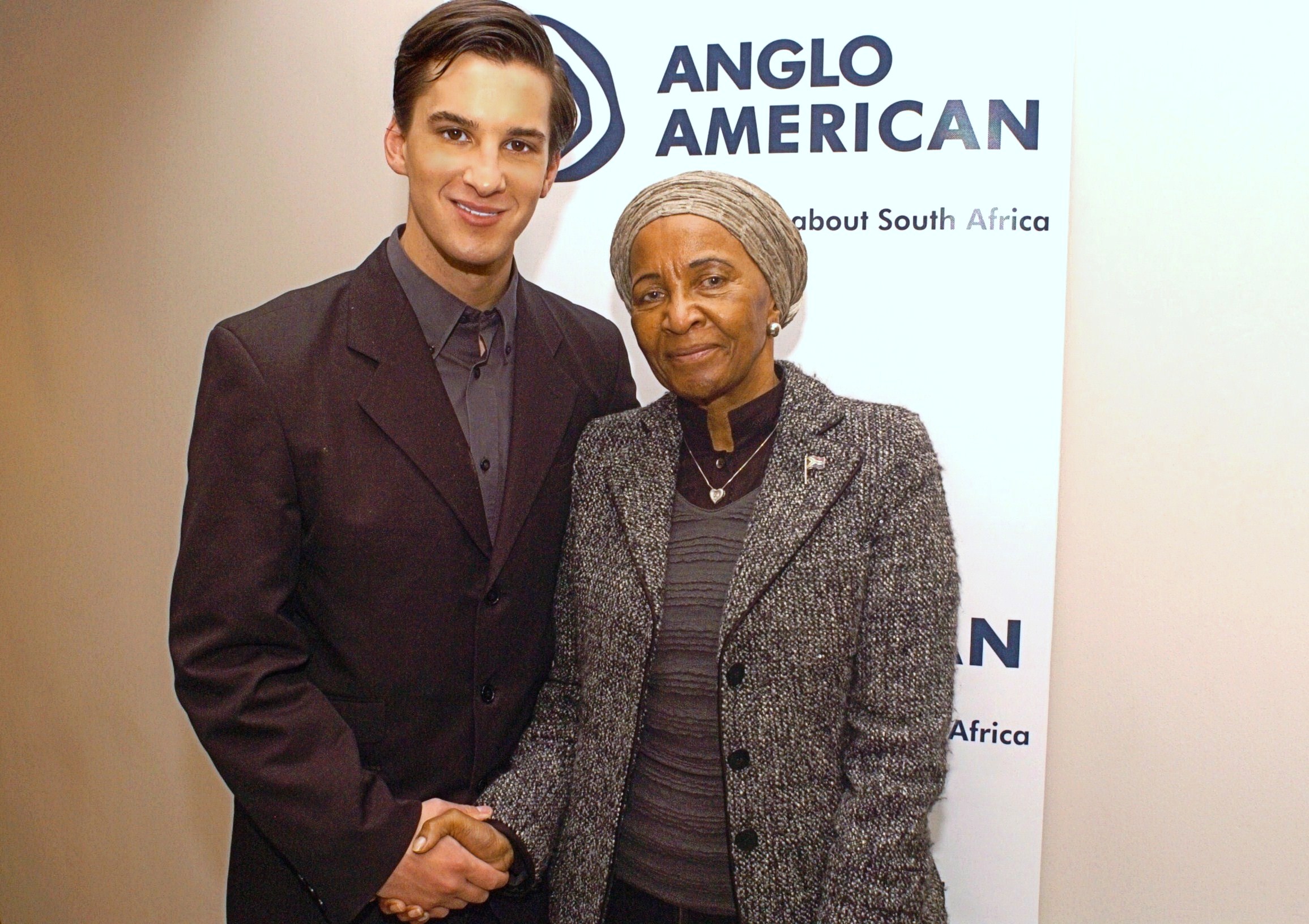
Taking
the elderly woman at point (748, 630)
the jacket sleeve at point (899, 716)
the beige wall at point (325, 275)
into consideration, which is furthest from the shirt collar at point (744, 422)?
the beige wall at point (325, 275)

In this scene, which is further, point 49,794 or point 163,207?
point 49,794

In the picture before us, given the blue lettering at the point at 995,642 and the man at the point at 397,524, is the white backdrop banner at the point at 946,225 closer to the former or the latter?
the blue lettering at the point at 995,642

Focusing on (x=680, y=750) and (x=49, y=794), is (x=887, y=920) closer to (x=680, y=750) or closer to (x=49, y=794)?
(x=680, y=750)

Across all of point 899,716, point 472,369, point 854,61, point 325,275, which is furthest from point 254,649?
point 854,61

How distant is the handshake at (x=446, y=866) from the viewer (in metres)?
1.54

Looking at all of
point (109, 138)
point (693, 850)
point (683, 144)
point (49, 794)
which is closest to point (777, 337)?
point (683, 144)

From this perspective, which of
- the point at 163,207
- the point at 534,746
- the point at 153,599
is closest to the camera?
the point at 534,746

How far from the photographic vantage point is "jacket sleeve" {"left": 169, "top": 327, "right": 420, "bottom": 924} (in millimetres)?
1465

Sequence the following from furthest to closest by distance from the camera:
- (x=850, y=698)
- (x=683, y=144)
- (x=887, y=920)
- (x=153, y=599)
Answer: (x=153, y=599), (x=683, y=144), (x=850, y=698), (x=887, y=920)

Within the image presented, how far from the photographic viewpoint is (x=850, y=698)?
60.1 inches

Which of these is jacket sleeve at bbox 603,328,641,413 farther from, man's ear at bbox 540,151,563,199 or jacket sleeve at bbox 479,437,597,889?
man's ear at bbox 540,151,563,199

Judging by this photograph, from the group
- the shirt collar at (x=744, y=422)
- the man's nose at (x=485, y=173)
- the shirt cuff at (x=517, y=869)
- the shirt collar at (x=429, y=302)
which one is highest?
the man's nose at (x=485, y=173)

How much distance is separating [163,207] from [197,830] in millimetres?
1664

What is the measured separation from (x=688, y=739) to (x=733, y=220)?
2.44 feet
